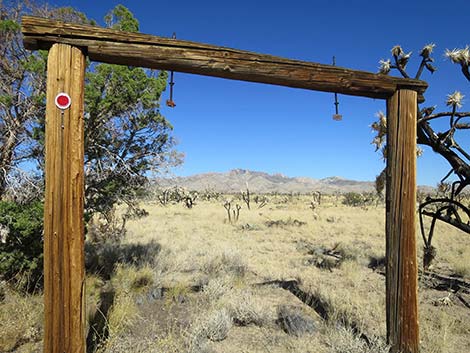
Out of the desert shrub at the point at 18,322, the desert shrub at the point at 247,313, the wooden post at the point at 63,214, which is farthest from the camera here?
the desert shrub at the point at 247,313

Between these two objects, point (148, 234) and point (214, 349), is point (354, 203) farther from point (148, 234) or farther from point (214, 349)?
point (214, 349)

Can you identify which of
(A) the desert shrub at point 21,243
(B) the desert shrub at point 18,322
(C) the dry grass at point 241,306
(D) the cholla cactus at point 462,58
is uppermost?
(D) the cholla cactus at point 462,58

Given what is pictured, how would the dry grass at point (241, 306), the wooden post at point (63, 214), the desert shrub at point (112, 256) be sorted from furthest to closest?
the desert shrub at point (112, 256), the dry grass at point (241, 306), the wooden post at point (63, 214)

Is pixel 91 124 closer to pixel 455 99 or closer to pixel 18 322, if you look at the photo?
pixel 18 322

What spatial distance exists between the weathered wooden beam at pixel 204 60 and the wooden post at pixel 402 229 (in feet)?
1.16

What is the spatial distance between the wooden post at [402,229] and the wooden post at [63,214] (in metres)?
3.52

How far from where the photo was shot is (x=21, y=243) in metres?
5.51

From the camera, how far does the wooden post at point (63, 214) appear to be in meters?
2.87

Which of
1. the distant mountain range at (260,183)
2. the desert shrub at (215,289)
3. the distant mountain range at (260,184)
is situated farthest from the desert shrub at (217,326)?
the distant mountain range at (260,183)

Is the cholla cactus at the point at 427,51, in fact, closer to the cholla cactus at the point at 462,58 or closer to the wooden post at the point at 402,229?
the cholla cactus at the point at 462,58

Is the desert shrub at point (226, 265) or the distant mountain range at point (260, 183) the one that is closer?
the desert shrub at point (226, 265)

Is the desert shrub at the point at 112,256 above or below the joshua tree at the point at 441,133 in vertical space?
below

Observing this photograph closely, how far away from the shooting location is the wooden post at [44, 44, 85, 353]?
2.87m

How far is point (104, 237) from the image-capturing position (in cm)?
1037
